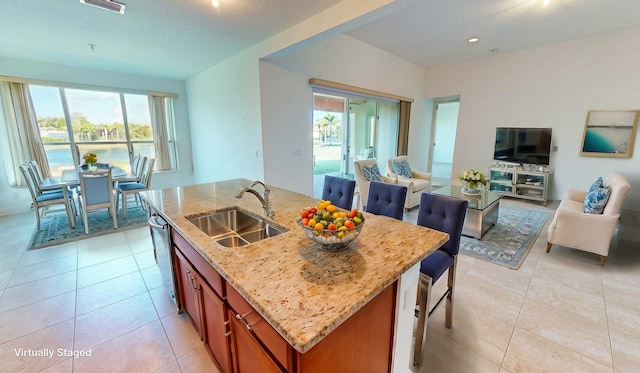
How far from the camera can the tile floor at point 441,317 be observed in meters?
1.64

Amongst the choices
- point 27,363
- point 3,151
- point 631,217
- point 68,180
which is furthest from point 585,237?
point 3,151

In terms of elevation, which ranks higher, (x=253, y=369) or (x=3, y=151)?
(x=3, y=151)

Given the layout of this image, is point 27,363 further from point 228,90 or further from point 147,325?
point 228,90

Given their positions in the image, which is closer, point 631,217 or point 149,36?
point 149,36

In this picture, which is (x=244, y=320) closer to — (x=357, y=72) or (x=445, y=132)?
(x=357, y=72)

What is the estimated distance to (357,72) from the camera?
4840 millimetres

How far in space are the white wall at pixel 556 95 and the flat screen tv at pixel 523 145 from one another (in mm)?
179

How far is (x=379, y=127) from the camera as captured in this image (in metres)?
6.16

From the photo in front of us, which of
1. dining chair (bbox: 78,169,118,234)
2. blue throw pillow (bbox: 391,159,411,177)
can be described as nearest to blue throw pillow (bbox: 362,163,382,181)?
blue throw pillow (bbox: 391,159,411,177)

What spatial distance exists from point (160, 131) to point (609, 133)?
28.9 ft

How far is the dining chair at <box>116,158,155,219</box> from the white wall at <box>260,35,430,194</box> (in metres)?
2.40

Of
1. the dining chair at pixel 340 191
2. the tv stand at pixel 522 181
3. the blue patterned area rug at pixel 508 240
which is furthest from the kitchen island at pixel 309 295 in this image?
the tv stand at pixel 522 181

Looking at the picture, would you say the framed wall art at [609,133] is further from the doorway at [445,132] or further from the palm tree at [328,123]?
the doorway at [445,132]

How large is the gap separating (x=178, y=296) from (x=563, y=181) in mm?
6777
